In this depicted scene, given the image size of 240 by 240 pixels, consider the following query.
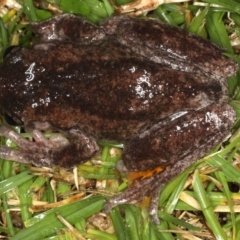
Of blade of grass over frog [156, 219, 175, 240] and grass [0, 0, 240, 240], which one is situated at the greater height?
grass [0, 0, 240, 240]

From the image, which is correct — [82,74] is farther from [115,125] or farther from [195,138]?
[195,138]

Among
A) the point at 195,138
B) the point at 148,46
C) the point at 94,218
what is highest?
the point at 148,46

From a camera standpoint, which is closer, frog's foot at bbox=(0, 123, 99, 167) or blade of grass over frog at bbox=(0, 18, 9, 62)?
frog's foot at bbox=(0, 123, 99, 167)

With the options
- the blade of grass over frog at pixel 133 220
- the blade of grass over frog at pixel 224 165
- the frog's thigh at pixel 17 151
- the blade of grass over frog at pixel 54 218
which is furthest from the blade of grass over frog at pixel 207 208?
the frog's thigh at pixel 17 151

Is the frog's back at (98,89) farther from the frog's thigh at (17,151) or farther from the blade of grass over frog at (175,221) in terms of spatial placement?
the blade of grass over frog at (175,221)

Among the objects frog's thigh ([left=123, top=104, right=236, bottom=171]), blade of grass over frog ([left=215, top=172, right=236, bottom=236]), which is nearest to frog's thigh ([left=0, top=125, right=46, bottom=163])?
frog's thigh ([left=123, top=104, right=236, bottom=171])

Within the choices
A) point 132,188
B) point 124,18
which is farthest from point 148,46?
point 132,188

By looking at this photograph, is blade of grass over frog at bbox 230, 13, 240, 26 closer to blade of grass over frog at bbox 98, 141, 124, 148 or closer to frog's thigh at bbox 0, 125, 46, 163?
blade of grass over frog at bbox 98, 141, 124, 148
